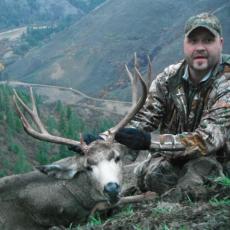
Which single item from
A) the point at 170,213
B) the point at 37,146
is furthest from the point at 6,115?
the point at 170,213

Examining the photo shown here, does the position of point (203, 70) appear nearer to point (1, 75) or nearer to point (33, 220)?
point (33, 220)

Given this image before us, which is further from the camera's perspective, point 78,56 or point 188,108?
point 78,56

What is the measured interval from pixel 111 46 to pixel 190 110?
45183mm

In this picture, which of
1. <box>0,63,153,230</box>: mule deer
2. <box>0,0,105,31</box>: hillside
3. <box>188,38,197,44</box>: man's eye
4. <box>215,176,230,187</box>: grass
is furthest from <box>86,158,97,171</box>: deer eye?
<box>0,0,105,31</box>: hillside

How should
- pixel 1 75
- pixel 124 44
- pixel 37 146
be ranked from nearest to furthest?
1. pixel 37 146
2. pixel 124 44
3. pixel 1 75

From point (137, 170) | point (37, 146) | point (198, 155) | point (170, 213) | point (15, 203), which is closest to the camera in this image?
point (170, 213)

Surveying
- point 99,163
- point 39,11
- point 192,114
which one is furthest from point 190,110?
point 39,11

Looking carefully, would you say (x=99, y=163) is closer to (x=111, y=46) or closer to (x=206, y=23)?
(x=206, y=23)

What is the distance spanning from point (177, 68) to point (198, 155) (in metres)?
0.98

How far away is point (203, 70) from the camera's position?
5598 millimetres

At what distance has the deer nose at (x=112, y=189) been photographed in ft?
17.5

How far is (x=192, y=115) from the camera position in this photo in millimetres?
5785

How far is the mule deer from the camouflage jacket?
0.98 feet

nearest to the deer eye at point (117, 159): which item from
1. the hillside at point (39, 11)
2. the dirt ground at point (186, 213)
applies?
the dirt ground at point (186, 213)
